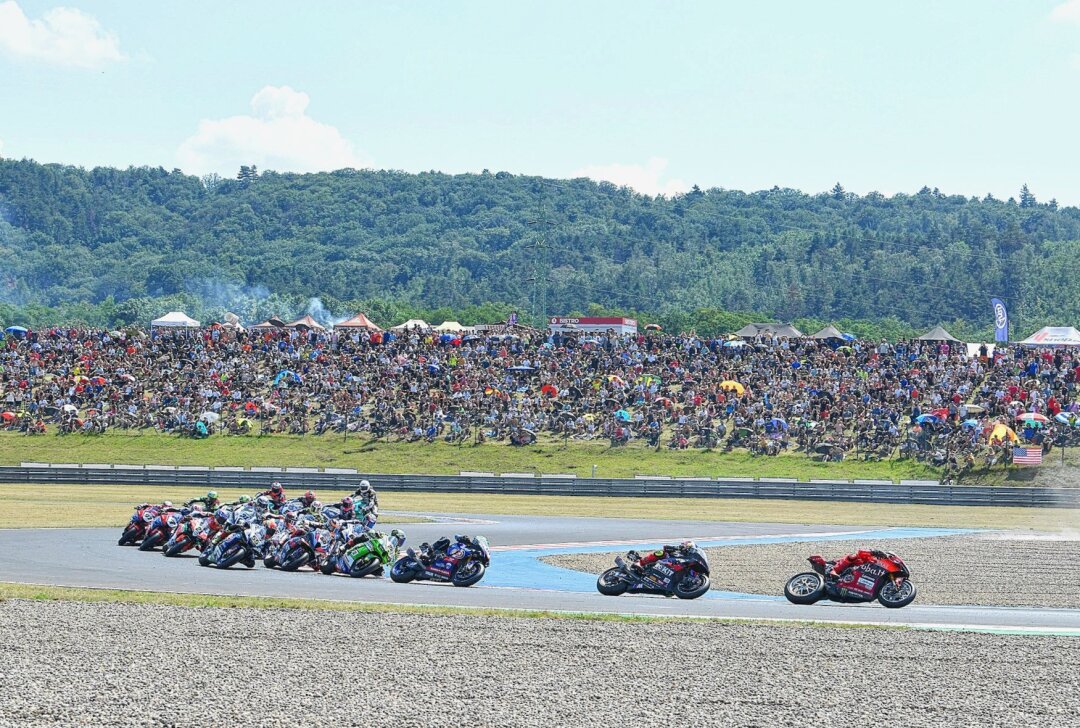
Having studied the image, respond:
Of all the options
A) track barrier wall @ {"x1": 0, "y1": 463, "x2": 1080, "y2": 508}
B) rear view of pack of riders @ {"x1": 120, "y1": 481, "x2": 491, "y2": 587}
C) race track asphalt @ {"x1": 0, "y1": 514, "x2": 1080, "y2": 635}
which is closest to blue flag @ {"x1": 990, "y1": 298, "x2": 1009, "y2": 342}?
track barrier wall @ {"x1": 0, "y1": 463, "x2": 1080, "y2": 508}

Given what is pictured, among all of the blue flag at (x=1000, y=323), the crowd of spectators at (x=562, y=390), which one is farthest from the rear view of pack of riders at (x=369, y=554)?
the blue flag at (x=1000, y=323)

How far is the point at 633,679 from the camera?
50.3ft

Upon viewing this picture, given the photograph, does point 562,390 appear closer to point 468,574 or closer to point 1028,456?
point 1028,456

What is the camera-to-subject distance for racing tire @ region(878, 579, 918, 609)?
21.7 meters

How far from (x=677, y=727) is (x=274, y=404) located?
49.2 meters

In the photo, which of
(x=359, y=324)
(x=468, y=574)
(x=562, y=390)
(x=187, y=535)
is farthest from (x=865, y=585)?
(x=359, y=324)

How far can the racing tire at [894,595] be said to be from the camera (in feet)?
71.2

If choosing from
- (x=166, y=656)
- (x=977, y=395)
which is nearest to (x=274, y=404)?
(x=977, y=395)

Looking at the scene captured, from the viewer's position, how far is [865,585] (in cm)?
2181

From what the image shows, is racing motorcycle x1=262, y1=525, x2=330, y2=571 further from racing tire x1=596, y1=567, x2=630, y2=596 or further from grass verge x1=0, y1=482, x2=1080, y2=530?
grass verge x1=0, y1=482, x2=1080, y2=530

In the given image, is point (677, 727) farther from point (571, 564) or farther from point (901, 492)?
point (901, 492)

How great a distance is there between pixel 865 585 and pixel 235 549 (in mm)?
11959

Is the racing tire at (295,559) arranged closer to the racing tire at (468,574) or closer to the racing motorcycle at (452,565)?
the racing motorcycle at (452,565)

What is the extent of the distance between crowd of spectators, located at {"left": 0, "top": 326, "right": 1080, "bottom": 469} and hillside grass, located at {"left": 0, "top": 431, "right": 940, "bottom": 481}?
786 mm
